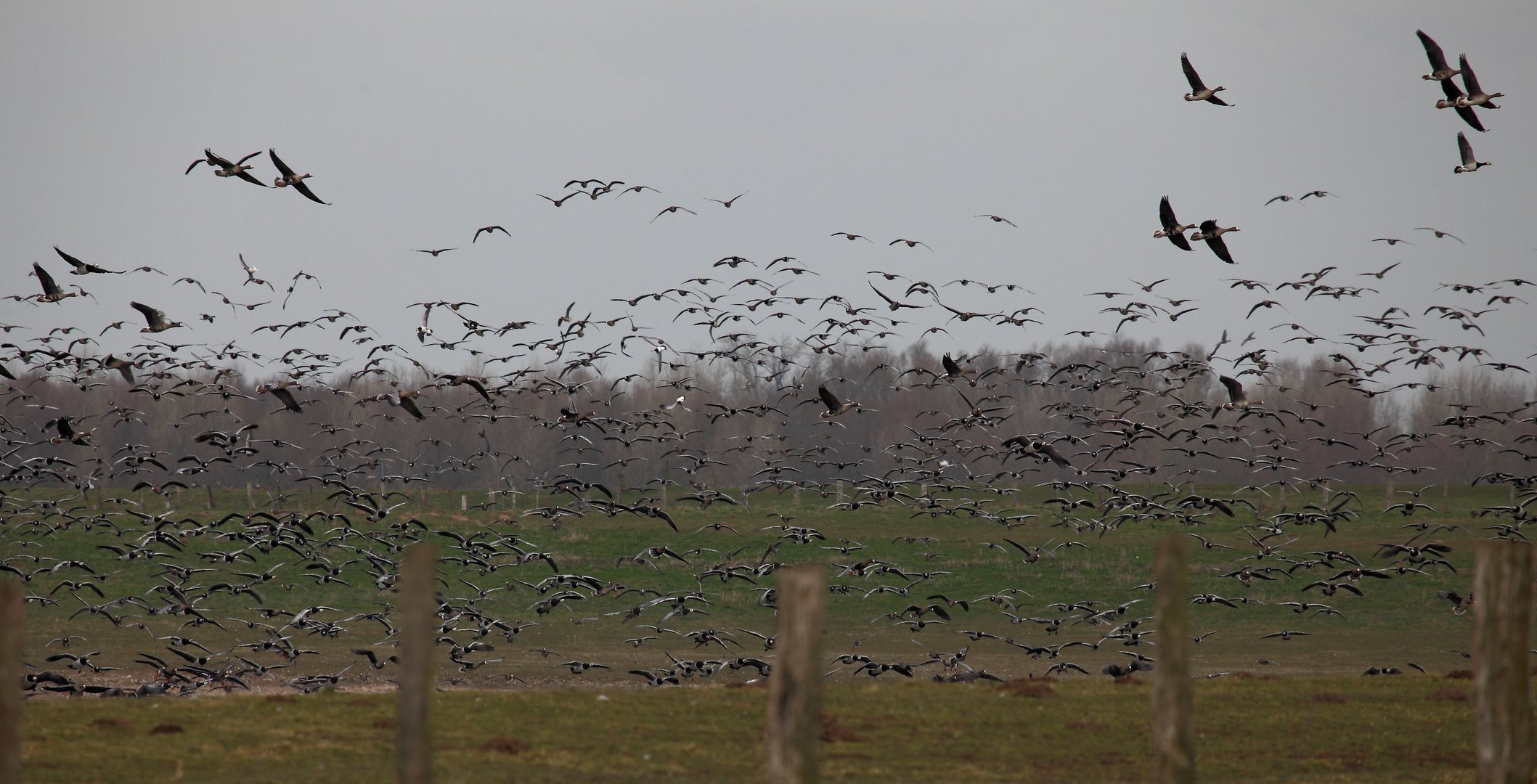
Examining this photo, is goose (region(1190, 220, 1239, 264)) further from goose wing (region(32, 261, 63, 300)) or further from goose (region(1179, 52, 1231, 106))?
goose wing (region(32, 261, 63, 300))

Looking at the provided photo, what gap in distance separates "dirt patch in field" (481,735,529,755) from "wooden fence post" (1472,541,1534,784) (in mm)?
10413

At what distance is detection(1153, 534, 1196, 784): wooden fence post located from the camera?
35.3ft

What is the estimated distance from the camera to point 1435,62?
23.2 m

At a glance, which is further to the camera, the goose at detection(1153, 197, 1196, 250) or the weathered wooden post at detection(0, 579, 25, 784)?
the goose at detection(1153, 197, 1196, 250)

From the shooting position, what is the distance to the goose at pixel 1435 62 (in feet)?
73.3

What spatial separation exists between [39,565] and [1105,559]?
38.9 m

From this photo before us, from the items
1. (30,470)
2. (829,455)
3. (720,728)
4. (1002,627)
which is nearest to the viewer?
(720,728)

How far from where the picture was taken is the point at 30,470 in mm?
41250

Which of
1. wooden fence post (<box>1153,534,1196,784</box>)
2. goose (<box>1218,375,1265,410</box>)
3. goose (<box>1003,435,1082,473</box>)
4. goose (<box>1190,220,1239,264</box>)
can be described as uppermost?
goose (<box>1190,220,1239,264</box>)

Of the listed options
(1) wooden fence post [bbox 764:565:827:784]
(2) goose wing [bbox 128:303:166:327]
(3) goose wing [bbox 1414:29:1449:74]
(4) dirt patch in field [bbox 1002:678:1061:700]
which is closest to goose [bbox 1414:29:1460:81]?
(3) goose wing [bbox 1414:29:1449:74]

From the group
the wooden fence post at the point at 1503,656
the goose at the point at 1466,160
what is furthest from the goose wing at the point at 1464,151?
the wooden fence post at the point at 1503,656

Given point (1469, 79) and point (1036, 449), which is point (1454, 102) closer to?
point (1469, 79)

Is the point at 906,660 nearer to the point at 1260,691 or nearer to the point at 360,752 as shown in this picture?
the point at 1260,691

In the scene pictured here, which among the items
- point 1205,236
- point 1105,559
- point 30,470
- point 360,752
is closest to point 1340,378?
point 1105,559
